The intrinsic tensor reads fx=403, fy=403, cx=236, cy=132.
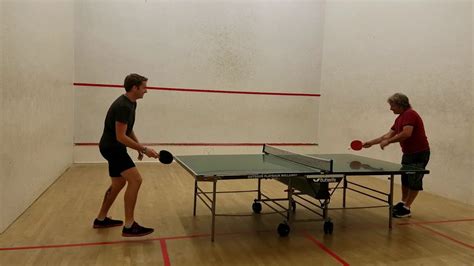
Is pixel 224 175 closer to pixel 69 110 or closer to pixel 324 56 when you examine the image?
pixel 69 110

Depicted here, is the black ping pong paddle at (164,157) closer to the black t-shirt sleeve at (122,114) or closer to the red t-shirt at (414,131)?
the black t-shirt sleeve at (122,114)

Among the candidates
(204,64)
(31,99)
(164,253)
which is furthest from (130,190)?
(204,64)

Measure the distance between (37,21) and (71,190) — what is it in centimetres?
205

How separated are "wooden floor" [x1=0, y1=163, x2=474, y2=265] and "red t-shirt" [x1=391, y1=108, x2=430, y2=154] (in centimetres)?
74

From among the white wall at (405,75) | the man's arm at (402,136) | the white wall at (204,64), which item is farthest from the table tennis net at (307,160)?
the white wall at (204,64)

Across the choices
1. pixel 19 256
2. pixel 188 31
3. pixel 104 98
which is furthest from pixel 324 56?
pixel 19 256

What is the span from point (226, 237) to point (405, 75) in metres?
4.05

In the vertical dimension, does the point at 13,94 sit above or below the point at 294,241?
above

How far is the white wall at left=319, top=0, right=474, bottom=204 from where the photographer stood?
5125mm

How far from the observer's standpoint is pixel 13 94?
3.61 m

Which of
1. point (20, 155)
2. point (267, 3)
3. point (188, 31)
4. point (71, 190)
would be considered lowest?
point (71, 190)

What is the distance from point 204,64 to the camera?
→ 763 cm

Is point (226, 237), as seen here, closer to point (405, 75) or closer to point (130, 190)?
point (130, 190)

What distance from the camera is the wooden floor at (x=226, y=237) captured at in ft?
9.55
